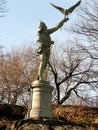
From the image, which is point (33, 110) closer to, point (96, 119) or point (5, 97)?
point (96, 119)

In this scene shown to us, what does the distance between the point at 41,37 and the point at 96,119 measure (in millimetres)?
7199

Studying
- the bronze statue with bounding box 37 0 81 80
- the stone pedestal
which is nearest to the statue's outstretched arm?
the bronze statue with bounding box 37 0 81 80

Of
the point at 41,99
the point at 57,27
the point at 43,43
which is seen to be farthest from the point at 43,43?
the point at 41,99

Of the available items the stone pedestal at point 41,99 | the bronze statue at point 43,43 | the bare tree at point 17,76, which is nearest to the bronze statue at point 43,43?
the bronze statue at point 43,43

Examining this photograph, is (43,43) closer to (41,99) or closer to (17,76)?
(41,99)

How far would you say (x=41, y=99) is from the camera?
14898mm

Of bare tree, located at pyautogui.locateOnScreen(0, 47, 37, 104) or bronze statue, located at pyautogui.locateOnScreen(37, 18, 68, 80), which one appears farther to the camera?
bare tree, located at pyautogui.locateOnScreen(0, 47, 37, 104)

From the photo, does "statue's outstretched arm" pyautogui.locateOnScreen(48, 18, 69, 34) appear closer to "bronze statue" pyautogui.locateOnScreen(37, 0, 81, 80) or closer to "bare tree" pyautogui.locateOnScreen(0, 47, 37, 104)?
"bronze statue" pyautogui.locateOnScreen(37, 0, 81, 80)

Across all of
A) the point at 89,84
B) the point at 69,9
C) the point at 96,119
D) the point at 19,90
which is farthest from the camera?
the point at 19,90

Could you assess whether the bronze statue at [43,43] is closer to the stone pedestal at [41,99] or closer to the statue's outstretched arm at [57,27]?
the statue's outstretched arm at [57,27]

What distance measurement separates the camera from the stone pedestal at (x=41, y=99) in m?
14.8

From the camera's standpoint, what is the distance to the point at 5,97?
33.1 metres

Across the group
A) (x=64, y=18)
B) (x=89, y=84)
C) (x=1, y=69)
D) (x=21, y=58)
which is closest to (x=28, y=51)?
(x=21, y=58)

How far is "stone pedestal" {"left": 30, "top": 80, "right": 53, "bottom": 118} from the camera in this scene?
14766 mm
